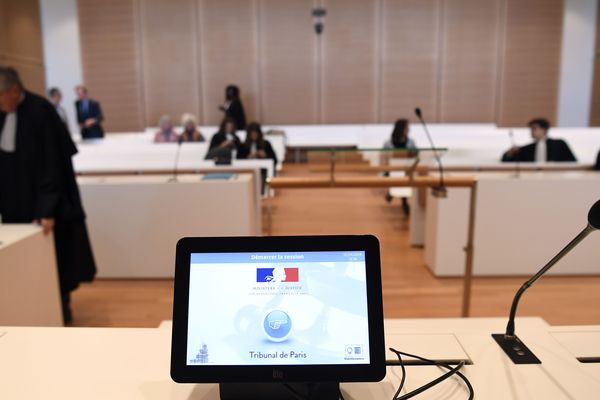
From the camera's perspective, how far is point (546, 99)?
421 inches

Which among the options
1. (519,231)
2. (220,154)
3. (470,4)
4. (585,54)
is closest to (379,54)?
(470,4)

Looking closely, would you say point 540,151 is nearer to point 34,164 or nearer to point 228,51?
point 34,164

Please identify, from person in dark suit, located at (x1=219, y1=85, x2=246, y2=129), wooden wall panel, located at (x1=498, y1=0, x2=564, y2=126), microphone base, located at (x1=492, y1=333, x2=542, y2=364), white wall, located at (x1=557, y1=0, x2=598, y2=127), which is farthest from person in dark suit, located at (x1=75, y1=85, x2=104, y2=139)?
white wall, located at (x1=557, y1=0, x2=598, y2=127)

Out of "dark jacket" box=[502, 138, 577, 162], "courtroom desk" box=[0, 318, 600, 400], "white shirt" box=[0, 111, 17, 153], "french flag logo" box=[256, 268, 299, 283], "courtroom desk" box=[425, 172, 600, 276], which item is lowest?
"courtroom desk" box=[425, 172, 600, 276]

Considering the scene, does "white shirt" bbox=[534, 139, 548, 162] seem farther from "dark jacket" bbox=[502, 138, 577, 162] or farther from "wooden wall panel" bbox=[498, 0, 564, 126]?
"wooden wall panel" bbox=[498, 0, 564, 126]

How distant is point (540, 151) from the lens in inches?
185

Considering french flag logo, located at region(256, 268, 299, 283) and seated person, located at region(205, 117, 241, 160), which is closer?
french flag logo, located at region(256, 268, 299, 283)

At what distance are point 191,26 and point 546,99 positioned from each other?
7.51m

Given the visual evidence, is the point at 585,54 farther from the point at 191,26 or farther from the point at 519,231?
the point at 519,231

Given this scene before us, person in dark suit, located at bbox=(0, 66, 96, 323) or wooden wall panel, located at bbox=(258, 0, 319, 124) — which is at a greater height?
wooden wall panel, located at bbox=(258, 0, 319, 124)

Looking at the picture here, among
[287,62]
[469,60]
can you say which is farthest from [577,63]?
[287,62]

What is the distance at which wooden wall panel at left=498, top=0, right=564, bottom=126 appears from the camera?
10.4 meters

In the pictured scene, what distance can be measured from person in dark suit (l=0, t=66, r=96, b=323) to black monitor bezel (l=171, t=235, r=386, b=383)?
1879 millimetres

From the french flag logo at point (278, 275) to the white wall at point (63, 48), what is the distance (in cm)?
1084
